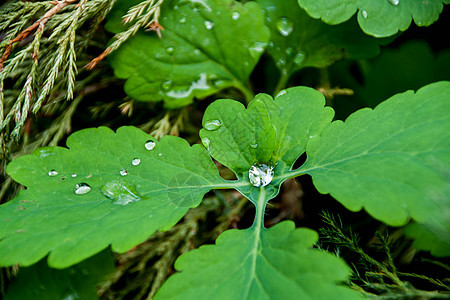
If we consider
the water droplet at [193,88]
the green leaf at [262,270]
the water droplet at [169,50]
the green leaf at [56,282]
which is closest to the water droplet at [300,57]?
the water droplet at [193,88]

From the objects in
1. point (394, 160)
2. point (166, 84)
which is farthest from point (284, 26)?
Result: point (394, 160)

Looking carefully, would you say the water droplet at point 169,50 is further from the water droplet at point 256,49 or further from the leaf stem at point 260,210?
the leaf stem at point 260,210

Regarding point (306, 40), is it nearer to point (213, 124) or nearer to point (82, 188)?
point (213, 124)

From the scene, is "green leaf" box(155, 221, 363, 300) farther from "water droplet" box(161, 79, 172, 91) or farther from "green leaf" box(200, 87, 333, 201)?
"water droplet" box(161, 79, 172, 91)

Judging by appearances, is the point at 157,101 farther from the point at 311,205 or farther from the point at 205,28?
the point at 311,205

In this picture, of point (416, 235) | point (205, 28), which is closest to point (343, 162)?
point (416, 235)
